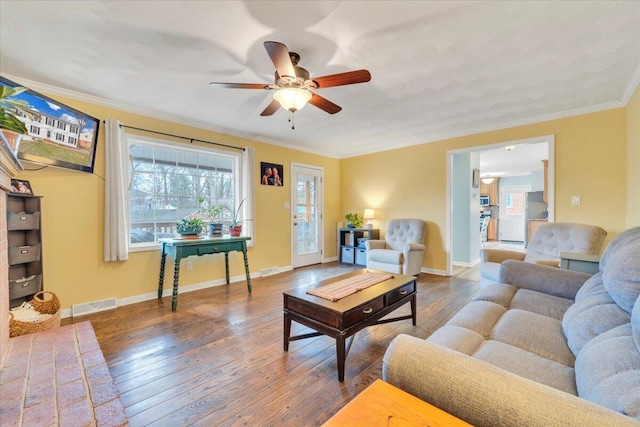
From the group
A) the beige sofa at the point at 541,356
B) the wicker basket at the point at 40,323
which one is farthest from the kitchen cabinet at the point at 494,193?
the wicker basket at the point at 40,323

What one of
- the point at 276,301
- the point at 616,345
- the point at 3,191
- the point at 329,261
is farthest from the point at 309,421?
the point at 329,261

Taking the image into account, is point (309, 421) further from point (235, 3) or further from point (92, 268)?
point (92, 268)

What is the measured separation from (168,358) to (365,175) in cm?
447

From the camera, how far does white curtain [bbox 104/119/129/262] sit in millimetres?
2994

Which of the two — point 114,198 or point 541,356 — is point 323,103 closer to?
point 541,356

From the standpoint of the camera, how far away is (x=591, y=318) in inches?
48.5

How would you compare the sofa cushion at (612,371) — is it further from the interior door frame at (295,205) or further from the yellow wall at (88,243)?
the interior door frame at (295,205)

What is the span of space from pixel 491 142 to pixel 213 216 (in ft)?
13.7

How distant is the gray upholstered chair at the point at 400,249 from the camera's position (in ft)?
13.3

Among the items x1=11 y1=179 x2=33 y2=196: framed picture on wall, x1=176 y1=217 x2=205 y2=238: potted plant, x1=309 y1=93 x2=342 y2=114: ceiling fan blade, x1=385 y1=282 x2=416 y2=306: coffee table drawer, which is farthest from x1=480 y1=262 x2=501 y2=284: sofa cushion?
x1=11 y1=179 x2=33 y2=196: framed picture on wall

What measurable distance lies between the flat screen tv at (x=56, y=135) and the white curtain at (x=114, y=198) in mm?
133

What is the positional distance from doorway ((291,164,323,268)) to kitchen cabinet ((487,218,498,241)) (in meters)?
6.82

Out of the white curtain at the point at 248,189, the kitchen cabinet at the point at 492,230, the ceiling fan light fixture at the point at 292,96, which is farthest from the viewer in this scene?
the kitchen cabinet at the point at 492,230

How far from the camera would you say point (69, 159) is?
2703 mm
